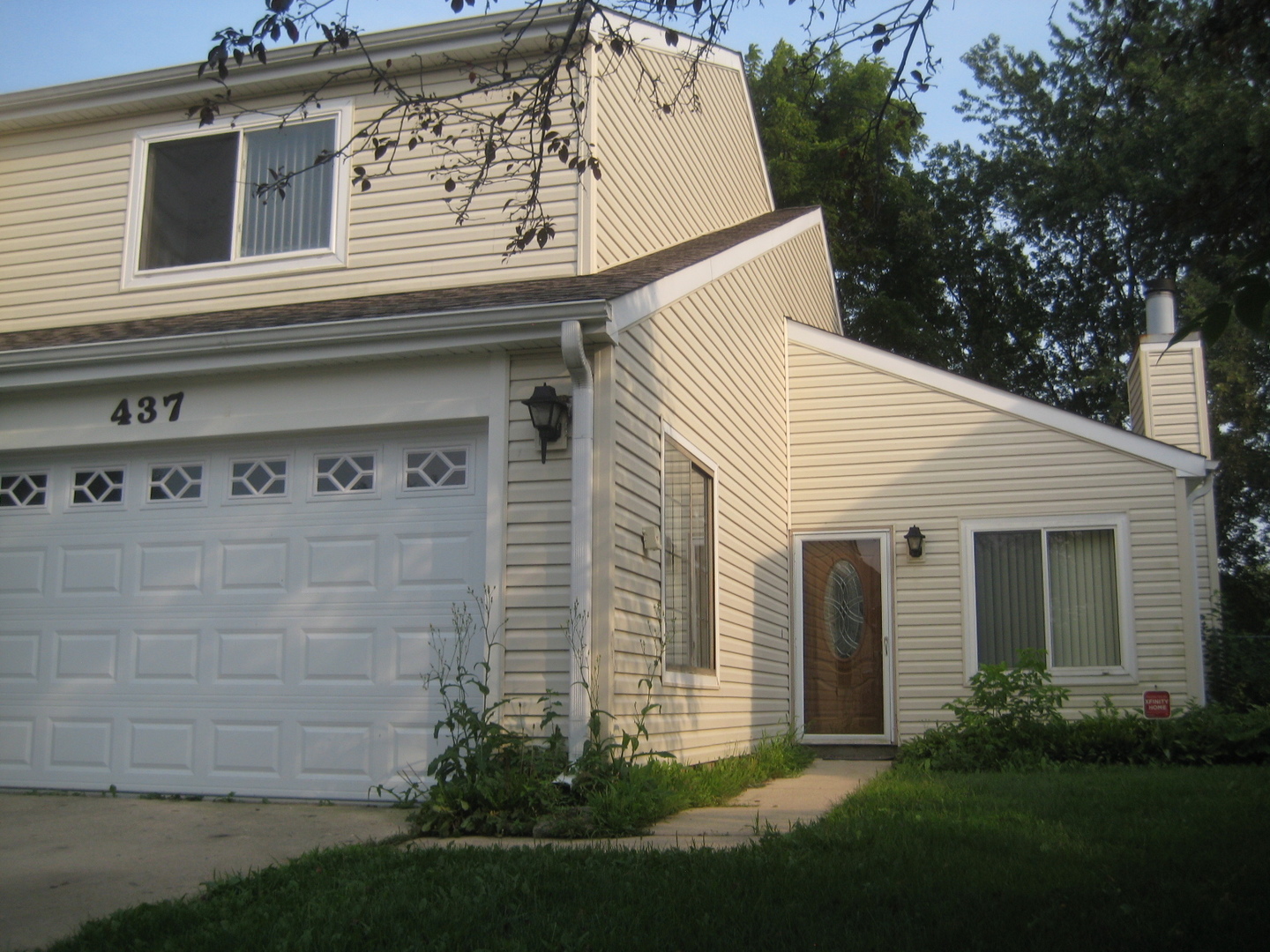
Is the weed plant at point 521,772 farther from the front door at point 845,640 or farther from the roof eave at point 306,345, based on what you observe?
the front door at point 845,640

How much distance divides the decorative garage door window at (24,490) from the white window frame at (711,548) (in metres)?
4.12

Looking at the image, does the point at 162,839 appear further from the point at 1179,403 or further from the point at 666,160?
the point at 1179,403

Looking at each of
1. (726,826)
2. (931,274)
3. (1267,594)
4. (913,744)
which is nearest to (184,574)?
(726,826)

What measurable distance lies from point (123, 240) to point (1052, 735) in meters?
8.11

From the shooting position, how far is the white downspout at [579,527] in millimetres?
6352

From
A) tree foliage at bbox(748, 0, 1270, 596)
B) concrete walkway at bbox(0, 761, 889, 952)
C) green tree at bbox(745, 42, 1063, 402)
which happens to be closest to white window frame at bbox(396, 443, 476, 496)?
concrete walkway at bbox(0, 761, 889, 952)

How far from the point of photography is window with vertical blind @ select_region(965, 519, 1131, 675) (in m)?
10.7

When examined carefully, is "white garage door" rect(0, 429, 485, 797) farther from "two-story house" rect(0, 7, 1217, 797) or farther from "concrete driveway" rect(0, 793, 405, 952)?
"concrete driveway" rect(0, 793, 405, 952)

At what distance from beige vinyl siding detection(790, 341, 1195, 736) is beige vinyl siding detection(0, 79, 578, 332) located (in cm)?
466

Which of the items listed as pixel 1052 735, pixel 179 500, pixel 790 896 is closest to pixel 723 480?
pixel 1052 735

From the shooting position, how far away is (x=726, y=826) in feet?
19.4

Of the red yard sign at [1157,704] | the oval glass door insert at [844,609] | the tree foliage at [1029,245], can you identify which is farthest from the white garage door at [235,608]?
the tree foliage at [1029,245]

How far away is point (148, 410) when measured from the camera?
24.4ft

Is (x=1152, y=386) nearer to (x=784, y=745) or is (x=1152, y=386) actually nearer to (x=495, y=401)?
(x=784, y=745)
